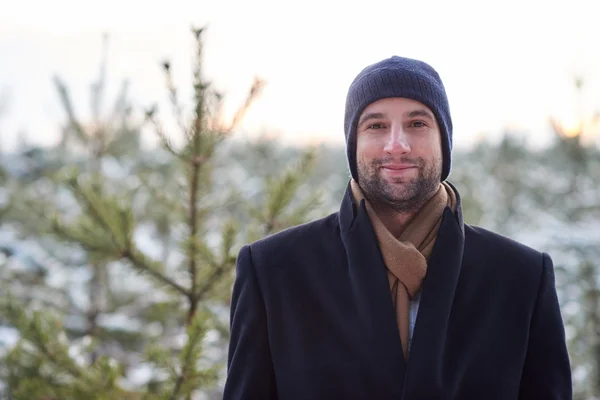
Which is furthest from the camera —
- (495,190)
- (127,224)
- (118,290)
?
(495,190)

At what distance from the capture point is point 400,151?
5.04 ft

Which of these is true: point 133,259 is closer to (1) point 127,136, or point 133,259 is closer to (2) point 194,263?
(2) point 194,263

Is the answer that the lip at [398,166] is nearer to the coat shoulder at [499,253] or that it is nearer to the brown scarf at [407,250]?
the brown scarf at [407,250]

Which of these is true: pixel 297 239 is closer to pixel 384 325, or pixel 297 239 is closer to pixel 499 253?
pixel 384 325

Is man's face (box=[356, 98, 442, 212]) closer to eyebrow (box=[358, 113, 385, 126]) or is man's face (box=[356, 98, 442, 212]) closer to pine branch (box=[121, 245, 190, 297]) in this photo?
eyebrow (box=[358, 113, 385, 126])

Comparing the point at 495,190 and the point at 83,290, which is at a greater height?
the point at 495,190

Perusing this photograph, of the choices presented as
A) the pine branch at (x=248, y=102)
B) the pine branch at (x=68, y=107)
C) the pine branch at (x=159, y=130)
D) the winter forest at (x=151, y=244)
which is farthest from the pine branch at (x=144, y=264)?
the pine branch at (x=68, y=107)

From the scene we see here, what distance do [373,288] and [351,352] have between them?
0.17 meters

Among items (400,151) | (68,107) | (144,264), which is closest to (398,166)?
(400,151)

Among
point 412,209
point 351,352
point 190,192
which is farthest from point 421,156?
point 190,192

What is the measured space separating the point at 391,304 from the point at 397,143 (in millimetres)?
410

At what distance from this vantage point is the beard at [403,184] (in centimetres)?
157

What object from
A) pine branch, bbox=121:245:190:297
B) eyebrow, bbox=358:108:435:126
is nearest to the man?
eyebrow, bbox=358:108:435:126

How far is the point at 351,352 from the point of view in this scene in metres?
1.55
